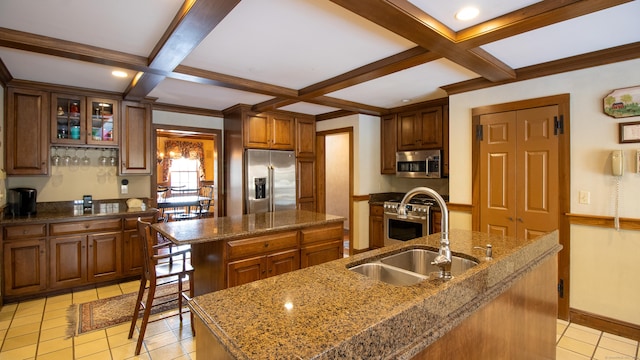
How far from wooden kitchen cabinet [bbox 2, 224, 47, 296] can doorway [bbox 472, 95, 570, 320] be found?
4581mm

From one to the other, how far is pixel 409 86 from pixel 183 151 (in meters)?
8.79

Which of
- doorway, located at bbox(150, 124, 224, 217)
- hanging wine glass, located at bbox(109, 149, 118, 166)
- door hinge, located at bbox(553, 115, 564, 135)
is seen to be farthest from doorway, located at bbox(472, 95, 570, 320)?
doorway, located at bbox(150, 124, 224, 217)

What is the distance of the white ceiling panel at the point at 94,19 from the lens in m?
1.88

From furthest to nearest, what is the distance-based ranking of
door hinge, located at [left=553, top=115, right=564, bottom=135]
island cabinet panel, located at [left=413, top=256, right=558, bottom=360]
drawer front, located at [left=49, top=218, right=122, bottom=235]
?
drawer front, located at [left=49, top=218, right=122, bottom=235]
door hinge, located at [left=553, top=115, right=564, bottom=135]
island cabinet panel, located at [left=413, top=256, right=558, bottom=360]

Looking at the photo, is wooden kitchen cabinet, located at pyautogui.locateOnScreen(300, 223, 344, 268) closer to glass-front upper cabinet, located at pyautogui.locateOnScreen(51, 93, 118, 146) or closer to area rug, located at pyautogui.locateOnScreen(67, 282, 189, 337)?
area rug, located at pyautogui.locateOnScreen(67, 282, 189, 337)

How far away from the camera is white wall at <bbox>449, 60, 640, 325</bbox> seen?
2570 mm

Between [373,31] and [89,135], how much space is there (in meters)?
3.52

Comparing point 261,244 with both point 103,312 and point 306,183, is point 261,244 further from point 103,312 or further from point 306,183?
point 306,183

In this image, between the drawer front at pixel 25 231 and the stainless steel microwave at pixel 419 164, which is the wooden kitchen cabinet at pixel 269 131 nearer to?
the stainless steel microwave at pixel 419 164

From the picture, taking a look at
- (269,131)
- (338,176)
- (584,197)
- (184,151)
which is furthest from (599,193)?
(184,151)

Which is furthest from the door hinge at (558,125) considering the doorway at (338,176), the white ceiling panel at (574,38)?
the doorway at (338,176)

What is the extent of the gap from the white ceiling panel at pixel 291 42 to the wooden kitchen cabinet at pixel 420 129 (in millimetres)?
1790

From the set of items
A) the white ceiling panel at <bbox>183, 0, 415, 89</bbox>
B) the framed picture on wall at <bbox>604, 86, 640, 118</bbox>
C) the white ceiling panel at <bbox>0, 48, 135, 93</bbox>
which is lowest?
the framed picture on wall at <bbox>604, 86, 640, 118</bbox>

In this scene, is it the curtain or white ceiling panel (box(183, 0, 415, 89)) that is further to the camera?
the curtain
